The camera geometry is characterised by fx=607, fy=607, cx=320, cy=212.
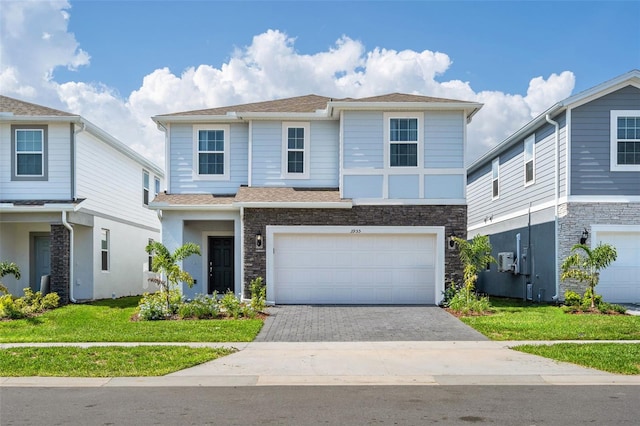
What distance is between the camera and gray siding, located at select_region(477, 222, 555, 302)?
18.2 m

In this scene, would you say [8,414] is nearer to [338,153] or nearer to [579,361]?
[579,361]

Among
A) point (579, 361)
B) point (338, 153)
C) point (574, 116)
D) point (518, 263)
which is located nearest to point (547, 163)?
point (574, 116)

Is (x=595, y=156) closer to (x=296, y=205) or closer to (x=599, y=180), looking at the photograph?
(x=599, y=180)

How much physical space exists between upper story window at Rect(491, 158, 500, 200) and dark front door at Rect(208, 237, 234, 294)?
10668 mm

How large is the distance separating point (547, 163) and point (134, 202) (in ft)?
52.7

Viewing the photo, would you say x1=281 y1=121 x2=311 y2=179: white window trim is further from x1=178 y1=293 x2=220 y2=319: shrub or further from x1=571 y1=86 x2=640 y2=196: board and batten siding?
x1=571 y1=86 x2=640 y2=196: board and batten siding

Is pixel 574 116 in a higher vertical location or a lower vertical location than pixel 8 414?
higher

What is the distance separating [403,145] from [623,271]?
7.31m

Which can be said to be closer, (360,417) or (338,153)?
(360,417)

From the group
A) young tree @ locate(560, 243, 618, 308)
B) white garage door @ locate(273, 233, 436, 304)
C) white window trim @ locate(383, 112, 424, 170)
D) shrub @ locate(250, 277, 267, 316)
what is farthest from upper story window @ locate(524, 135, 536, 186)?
shrub @ locate(250, 277, 267, 316)

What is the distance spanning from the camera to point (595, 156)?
56.9 feet

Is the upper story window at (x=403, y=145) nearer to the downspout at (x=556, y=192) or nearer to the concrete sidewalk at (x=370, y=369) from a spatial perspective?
the downspout at (x=556, y=192)

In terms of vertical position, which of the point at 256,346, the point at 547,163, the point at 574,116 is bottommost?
the point at 256,346

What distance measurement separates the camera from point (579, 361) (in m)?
10.1
